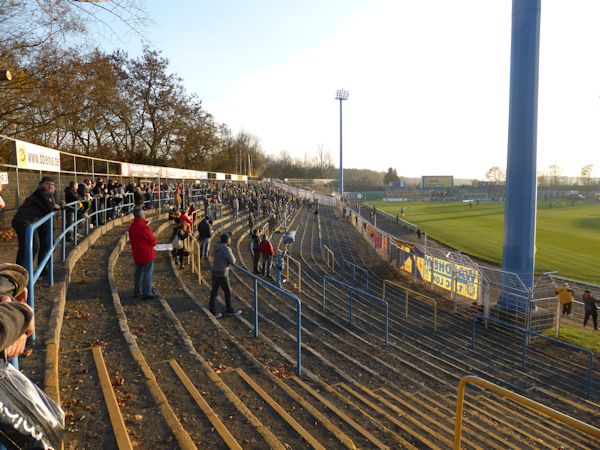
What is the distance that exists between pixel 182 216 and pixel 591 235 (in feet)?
148

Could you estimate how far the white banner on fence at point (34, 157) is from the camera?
28.8ft

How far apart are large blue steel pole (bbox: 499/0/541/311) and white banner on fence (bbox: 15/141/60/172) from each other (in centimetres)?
1573

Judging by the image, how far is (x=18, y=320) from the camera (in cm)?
193

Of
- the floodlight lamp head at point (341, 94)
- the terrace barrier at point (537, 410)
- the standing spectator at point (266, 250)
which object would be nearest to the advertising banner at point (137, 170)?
the standing spectator at point (266, 250)

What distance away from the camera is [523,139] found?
16031mm

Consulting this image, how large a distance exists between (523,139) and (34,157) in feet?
53.4

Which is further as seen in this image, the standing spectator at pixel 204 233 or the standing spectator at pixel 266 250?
the standing spectator at pixel 266 250

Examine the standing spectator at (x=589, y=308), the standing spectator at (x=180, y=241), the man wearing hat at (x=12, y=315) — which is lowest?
the standing spectator at (x=589, y=308)

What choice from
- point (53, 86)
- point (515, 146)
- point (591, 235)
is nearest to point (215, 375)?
point (53, 86)

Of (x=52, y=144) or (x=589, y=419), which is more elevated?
(x=52, y=144)

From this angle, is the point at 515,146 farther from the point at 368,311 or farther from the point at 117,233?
the point at 117,233

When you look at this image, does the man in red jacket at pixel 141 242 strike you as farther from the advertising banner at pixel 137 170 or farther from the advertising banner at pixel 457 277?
the advertising banner at pixel 457 277

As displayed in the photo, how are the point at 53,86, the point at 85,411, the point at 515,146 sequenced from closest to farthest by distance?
the point at 85,411, the point at 53,86, the point at 515,146

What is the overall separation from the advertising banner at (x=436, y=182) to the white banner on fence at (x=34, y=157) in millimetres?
117050
